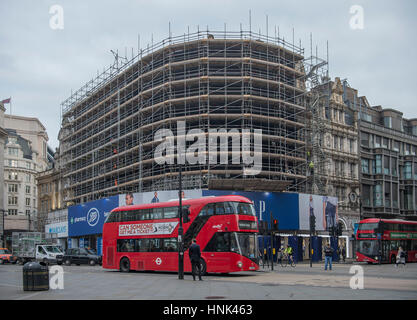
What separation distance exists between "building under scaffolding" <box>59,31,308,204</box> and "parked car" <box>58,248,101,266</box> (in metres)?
9.07

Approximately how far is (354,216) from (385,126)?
46.8 feet

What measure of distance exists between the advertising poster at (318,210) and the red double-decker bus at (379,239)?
25.9 ft

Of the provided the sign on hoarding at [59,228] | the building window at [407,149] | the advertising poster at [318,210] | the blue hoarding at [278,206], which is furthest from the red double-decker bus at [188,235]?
the building window at [407,149]

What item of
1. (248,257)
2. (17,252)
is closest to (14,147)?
(17,252)

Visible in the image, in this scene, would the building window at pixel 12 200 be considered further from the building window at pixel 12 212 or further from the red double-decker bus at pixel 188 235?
the red double-decker bus at pixel 188 235

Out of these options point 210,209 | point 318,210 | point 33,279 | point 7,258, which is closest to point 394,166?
point 318,210

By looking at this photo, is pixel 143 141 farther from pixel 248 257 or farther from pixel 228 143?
pixel 248 257

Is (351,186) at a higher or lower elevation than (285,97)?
lower

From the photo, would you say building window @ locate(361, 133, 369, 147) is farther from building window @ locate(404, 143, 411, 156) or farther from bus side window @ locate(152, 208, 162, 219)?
bus side window @ locate(152, 208, 162, 219)

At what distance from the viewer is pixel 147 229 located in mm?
30203

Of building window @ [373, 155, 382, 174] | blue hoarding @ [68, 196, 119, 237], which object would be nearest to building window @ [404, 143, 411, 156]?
building window @ [373, 155, 382, 174]

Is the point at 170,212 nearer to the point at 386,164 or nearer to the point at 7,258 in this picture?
the point at 7,258

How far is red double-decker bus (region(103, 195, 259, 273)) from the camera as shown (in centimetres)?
2667
